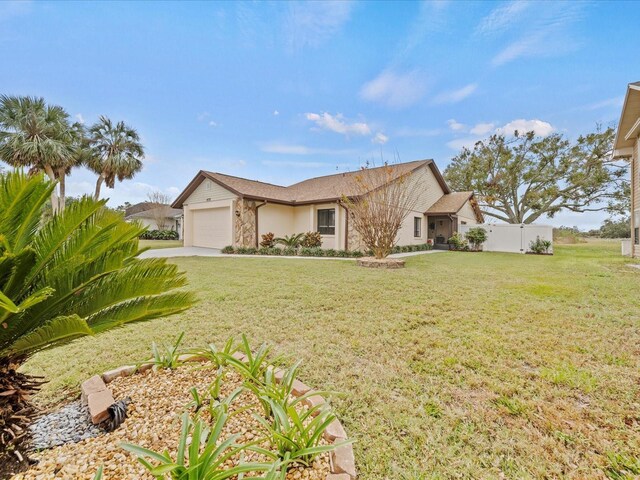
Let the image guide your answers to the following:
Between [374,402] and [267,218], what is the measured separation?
51.7 feet

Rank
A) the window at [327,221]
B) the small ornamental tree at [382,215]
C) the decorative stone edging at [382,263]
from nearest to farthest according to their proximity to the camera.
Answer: the decorative stone edging at [382,263] → the small ornamental tree at [382,215] → the window at [327,221]

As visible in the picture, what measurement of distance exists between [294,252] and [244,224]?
11.4ft

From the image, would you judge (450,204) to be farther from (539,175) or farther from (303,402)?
(303,402)

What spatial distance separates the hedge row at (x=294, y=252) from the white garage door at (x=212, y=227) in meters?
1.22

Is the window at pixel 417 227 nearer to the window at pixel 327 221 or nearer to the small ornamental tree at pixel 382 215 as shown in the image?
the window at pixel 327 221

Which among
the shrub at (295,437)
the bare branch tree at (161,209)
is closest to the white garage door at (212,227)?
the shrub at (295,437)

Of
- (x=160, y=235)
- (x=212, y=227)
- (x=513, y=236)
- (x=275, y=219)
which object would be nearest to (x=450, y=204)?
(x=513, y=236)

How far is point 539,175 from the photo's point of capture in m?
25.8

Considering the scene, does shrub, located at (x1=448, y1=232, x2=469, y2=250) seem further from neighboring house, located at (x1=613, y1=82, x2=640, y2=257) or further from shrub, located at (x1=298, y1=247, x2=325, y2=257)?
shrub, located at (x1=298, y1=247, x2=325, y2=257)

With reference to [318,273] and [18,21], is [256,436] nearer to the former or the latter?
[318,273]

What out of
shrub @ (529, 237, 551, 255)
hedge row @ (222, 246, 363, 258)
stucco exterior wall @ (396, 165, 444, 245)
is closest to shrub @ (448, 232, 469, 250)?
stucco exterior wall @ (396, 165, 444, 245)

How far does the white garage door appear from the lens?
17.5m

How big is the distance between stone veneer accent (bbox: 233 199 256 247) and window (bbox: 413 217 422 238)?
10.5 meters

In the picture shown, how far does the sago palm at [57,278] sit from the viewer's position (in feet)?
5.58
